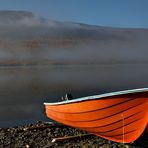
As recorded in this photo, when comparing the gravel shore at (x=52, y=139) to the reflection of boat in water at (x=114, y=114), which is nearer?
the reflection of boat in water at (x=114, y=114)

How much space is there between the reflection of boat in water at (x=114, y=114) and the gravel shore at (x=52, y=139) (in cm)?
36

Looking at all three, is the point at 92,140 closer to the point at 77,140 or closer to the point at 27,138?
the point at 77,140

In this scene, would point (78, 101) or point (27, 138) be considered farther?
point (27, 138)

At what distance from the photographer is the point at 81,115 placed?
13984 mm

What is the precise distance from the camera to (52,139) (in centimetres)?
1445

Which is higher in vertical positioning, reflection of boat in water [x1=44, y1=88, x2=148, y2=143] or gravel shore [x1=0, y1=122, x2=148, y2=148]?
reflection of boat in water [x1=44, y1=88, x2=148, y2=143]

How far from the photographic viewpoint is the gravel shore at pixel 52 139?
535 inches

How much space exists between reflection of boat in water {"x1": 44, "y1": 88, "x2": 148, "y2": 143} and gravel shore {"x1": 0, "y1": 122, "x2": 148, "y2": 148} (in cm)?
36

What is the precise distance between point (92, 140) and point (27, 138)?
2.64 metres

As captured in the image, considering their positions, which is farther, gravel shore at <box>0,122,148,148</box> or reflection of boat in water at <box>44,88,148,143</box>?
gravel shore at <box>0,122,148,148</box>

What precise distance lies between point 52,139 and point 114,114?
293 cm

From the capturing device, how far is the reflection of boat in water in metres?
12.4

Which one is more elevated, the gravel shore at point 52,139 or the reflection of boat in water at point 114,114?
the reflection of boat in water at point 114,114

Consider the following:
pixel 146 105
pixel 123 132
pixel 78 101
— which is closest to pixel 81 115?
pixel 78 101
